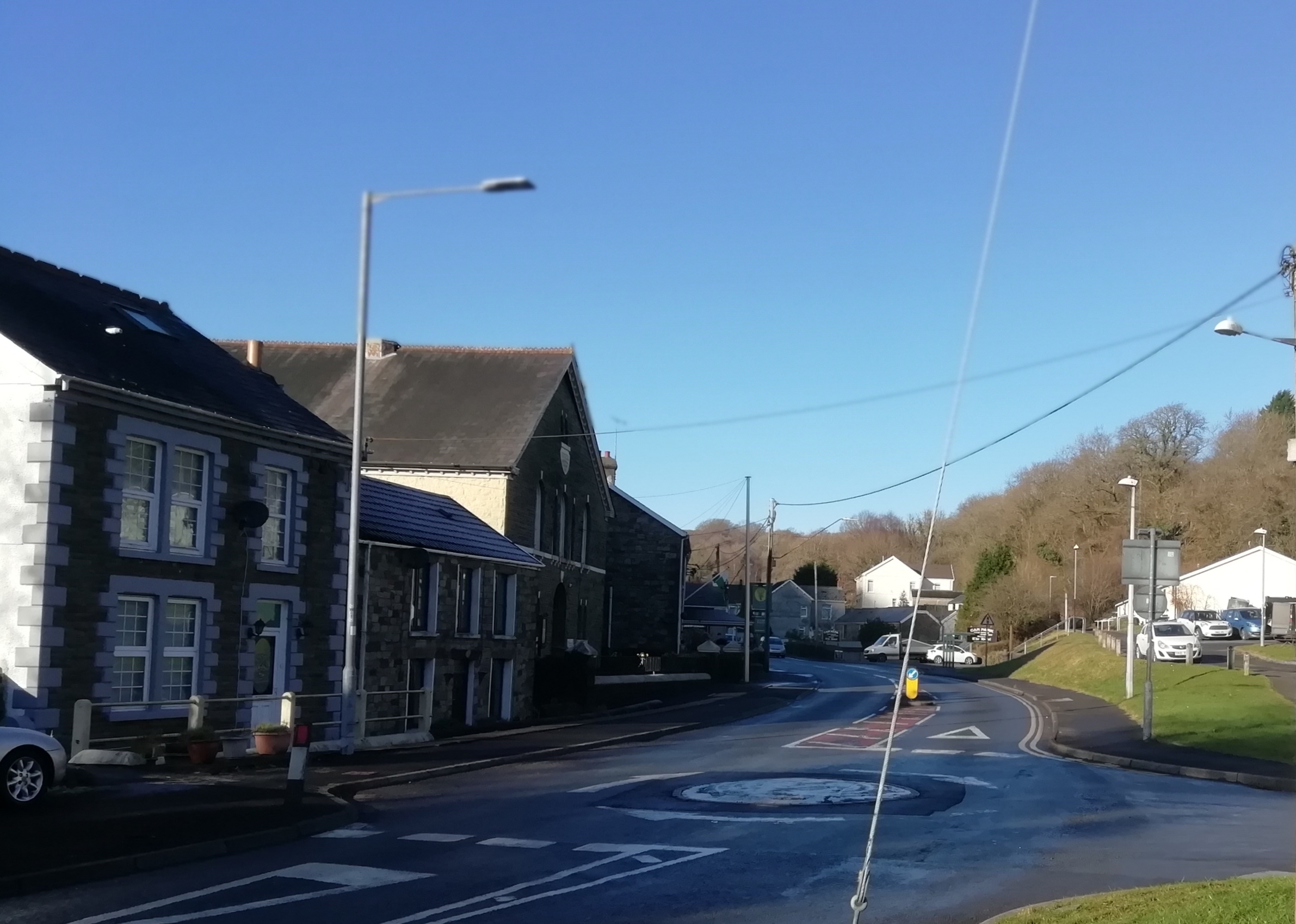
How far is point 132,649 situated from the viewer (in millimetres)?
19219

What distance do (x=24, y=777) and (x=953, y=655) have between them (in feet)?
209

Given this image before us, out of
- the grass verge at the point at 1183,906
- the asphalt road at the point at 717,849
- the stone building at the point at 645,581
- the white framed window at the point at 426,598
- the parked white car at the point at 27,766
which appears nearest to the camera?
the grass verge at the point at 1183,906

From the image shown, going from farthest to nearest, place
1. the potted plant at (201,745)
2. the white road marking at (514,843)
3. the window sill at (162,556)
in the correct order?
the window sill at (162,556) < the potted plant at (201,745) < the white road marking at (514,843)

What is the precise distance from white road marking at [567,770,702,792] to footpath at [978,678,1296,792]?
8.16m

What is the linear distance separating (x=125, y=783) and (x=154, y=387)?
648cm

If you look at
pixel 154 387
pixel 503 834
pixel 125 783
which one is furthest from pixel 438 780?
pixel 154 387

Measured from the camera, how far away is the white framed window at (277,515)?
74.0 feet

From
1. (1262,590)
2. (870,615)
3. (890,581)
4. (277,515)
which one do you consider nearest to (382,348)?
(277,515)

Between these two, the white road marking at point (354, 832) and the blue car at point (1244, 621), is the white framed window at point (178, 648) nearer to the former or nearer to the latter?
the white road marking at point (354, 832)

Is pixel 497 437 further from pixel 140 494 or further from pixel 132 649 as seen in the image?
pixel 132 649

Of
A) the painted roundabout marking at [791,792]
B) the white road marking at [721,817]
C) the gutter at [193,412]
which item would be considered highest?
the gutter at [193,412]

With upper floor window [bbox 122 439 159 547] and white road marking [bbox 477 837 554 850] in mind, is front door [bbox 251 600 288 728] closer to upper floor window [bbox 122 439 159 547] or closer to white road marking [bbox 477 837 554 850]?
upper floor window [bbox 122 439 159 547]

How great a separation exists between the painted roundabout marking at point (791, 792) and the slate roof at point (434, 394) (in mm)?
21205

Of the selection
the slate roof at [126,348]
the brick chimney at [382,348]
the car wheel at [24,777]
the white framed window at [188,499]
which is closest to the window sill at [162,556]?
the white framed window at [188,499]
